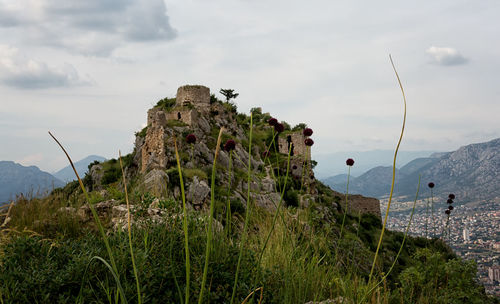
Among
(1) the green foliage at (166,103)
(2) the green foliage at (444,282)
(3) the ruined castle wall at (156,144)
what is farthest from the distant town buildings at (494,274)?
(1) the green foliage at (166,103)

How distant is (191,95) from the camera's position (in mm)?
33594

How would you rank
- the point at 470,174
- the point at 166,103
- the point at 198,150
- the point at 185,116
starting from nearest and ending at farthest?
the point at 198,150 → the point at 185,116 → the point at 166,103 → the point at 470,174

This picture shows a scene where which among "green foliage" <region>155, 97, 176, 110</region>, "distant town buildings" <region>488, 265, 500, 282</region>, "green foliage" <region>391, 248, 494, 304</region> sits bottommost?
"distant town buildings" <region>488, 265, 500, 282</region>

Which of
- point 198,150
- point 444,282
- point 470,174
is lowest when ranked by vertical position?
point 444,282

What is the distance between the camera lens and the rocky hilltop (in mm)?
14867

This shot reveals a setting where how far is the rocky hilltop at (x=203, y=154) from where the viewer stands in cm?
1487

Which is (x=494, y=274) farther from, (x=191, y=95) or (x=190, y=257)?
(x=191, y=95)

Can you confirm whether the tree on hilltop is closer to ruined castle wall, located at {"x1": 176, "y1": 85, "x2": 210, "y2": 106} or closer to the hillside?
ruined castle wall, located at {"x1": 176, "y1": 85, "x2": 210, "y2": 106}

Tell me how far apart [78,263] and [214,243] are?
138 cm

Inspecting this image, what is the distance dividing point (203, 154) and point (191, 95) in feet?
36.6

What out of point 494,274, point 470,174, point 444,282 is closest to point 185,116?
point 444,282

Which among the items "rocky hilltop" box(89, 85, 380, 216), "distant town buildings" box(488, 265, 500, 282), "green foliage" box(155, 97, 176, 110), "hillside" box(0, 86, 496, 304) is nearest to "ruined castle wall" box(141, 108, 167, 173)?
"rocky hilltop" box(89, 85, 380, 216)

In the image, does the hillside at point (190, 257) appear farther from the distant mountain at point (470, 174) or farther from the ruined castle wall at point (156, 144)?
the distant mountain at point (470, 174)

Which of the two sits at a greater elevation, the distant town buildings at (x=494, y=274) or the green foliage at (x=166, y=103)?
the green foliage at (x=166, y=103)
